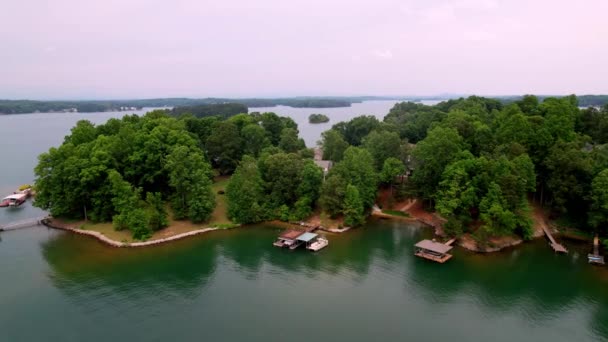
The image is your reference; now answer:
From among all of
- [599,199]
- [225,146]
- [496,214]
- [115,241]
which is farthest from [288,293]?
[225,146]

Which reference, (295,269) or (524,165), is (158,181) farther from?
(524,165)

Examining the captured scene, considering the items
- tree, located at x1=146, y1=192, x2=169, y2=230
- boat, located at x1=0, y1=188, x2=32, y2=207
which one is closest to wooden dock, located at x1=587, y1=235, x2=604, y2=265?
tree, located at x1=146, y1=192, x2=169, y2=230

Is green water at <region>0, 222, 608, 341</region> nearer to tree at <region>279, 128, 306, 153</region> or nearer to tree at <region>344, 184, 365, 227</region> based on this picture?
tree at <region>344, 184, 365, 227</region>

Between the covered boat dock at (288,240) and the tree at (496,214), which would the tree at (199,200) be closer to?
the covered boat dock at (288,240)

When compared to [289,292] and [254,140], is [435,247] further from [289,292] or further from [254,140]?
[254,140]

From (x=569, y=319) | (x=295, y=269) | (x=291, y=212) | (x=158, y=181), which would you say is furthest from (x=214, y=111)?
(x=569, y=319)

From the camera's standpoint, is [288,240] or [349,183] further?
[349,183]
